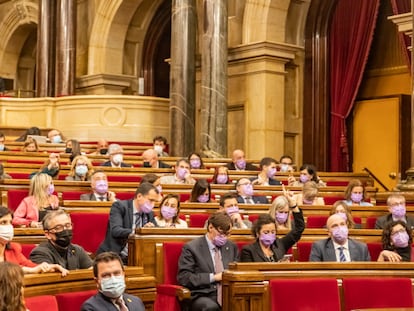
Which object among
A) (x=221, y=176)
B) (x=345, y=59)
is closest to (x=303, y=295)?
(x=221, y=176)

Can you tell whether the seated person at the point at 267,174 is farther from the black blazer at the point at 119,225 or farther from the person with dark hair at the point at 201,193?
the black blazer at the point at 119,225

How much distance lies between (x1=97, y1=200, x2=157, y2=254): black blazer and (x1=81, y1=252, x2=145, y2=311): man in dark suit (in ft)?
6.73

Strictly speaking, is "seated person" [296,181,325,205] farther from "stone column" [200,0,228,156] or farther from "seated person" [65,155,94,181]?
"stone column" [200,0,228,156]

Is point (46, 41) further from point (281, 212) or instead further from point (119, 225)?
point (281, 212)

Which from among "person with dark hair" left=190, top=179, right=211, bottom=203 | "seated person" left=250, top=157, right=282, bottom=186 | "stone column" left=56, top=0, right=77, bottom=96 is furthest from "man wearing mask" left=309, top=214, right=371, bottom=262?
"stone column" left=56, top=0, right=77, bottom=96

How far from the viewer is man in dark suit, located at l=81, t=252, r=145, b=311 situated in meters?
3.94

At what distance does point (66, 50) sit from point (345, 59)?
16.3 feet

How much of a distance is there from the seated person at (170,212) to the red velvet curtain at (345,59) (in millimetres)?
7630

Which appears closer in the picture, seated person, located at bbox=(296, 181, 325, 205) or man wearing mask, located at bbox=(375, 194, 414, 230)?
man wearing mask, located at bbox=(375, 194, 414, 230)

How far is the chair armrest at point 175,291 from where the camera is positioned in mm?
5227

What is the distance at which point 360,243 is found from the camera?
610 centimetres

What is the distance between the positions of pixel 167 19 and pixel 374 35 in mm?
5002

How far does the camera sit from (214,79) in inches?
501

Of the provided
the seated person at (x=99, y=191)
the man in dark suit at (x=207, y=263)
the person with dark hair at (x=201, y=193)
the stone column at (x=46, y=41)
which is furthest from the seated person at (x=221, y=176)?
the stone column at (x=46, y=41)
